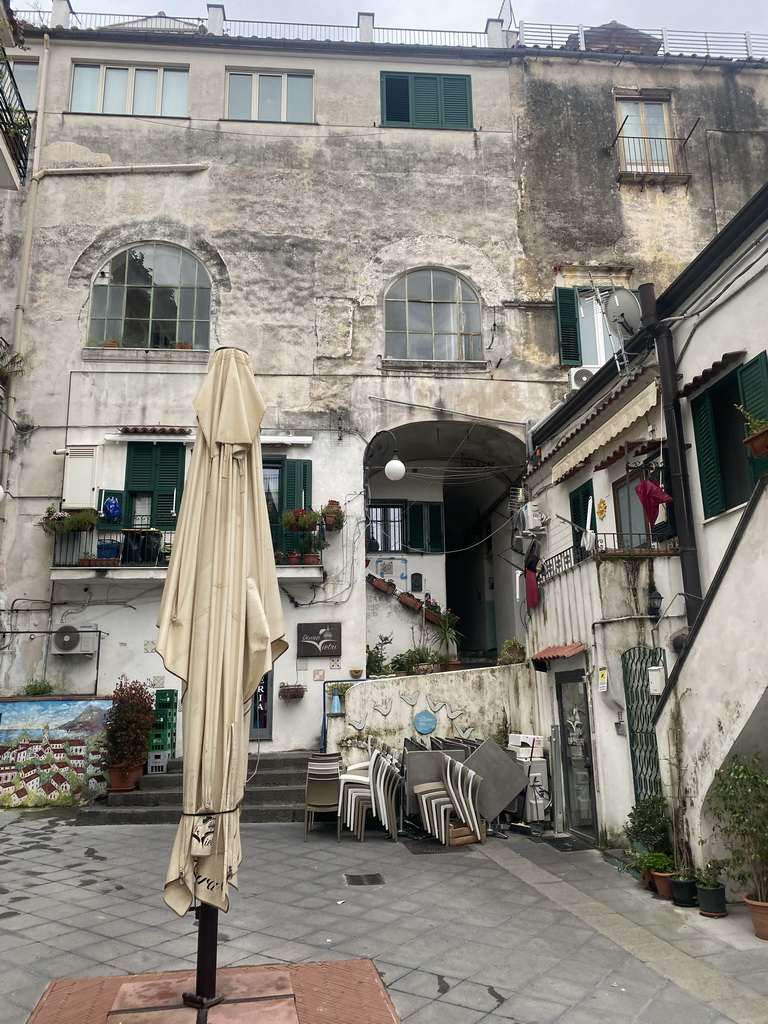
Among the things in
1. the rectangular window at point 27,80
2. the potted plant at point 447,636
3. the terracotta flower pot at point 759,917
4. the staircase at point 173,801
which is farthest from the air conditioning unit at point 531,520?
the rectangular window at point 27,80

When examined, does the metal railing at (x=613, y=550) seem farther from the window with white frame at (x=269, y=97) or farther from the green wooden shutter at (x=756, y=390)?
the window with white frame at (x=269, y=97)

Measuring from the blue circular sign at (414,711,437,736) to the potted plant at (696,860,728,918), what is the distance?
6165 millimetres

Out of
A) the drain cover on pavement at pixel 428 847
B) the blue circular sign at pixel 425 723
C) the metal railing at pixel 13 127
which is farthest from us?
the blue circular sign at pixel 425 723

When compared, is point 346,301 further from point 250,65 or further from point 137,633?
point 137,633

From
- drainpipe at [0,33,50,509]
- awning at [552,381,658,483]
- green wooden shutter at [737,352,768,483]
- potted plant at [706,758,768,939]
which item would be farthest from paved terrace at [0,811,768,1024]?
drainpipe at [0,33,50,509]

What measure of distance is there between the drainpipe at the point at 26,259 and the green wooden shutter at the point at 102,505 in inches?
77.8

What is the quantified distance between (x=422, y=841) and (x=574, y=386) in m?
10.2

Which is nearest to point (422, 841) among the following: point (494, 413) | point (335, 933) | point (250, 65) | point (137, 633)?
point (335, 933)

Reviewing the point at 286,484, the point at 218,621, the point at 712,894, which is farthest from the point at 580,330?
the point at 218,621

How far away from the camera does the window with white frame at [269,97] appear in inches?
682

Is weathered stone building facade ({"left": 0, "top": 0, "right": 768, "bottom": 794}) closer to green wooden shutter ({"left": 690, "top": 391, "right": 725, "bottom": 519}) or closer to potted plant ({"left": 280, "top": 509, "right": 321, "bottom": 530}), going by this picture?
potted plant ({"left": 280, "top": 509, "right": 321, "bottom": 530})

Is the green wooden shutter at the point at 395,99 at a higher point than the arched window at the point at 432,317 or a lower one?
higher

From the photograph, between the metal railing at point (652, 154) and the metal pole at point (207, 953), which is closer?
the metal pole at point (207, 953)

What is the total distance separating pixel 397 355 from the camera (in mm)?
16312
